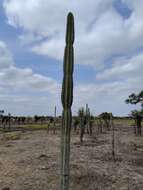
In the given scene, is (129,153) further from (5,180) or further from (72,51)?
(72,51)

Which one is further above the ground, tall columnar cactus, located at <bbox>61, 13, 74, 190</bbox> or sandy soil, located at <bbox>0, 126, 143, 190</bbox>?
tall columnar cactus, located at <bbox>61, 13, 74, 190</bbox>

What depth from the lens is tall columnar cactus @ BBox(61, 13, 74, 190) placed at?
737 cm

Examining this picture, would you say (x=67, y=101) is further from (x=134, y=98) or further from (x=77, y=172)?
(x=134, y=98)

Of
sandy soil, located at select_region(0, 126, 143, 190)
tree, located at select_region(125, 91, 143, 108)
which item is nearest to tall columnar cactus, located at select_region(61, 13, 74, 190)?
sandy soil, located at select_region(0, 126, 143, 190)

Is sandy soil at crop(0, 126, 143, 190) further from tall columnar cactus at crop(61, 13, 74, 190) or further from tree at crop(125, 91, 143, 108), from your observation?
tree at crop(125, 91, 143, 108)

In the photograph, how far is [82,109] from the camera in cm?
3120

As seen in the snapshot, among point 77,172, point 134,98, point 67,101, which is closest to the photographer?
point 67,101

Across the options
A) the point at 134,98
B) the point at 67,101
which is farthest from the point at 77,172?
the point at 134,98

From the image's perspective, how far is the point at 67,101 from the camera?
7578 mm

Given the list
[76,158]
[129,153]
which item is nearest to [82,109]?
[129,153]

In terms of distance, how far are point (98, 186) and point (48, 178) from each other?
5.81ft

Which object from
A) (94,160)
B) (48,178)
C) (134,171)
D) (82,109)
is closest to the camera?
(48,178)

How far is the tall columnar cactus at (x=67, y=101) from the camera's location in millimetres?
7367

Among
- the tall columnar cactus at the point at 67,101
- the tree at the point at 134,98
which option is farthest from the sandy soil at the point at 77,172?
the tree at the point at 134,98
